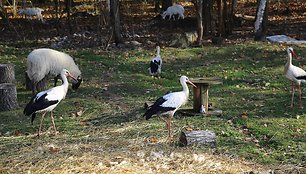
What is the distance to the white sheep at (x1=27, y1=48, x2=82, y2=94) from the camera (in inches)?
481

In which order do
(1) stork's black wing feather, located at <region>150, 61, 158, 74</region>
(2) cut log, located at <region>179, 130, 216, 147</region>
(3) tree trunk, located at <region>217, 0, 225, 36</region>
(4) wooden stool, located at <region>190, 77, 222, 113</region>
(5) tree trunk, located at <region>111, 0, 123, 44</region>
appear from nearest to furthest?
(2) cut log, located at <region>179, 130, 216, 147</region> < (4) wooden stool, located at <region>190, 77, 222, 113</region> < (1) stork's black wing feather, located at <region>150, 61, 158, 74</region> < (5) tree trunk, located at <region>111, 0, 123, 44</region> < (3) tree trunk, located at <region>217, 0, 225, 36</region>

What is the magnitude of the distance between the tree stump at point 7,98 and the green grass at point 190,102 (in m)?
0.22

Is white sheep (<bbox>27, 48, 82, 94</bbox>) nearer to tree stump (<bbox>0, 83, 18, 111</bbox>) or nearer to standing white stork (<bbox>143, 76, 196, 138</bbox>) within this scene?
tree stump (<bbox>0, 83, 18, 111</bbox>)

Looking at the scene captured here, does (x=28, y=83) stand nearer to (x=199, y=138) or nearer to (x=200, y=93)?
(x=200, y=93)

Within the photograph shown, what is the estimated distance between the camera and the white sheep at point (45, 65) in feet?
40.1

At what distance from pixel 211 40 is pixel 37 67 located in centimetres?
1022

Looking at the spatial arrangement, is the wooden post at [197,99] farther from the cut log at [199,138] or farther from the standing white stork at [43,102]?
the standing white stork at [43,102]

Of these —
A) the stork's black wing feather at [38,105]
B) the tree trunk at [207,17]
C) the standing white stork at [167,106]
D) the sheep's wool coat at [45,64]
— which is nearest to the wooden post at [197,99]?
the standing white stork at [167,106]

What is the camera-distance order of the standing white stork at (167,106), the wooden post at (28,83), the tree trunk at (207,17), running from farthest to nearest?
the tree trunk at (207,17), the wooden post at (28,83), the standing white stork at (167,106)

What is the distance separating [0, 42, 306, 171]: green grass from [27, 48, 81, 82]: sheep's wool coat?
594 millimetres

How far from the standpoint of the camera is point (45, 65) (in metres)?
12.4

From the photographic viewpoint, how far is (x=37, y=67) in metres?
12.3

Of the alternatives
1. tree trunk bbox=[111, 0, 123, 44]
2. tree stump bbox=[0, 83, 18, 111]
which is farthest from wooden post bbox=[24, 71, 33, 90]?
tree trunk bbox=[111, 0, 123, 44]

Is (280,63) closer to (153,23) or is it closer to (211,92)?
(211,92)
